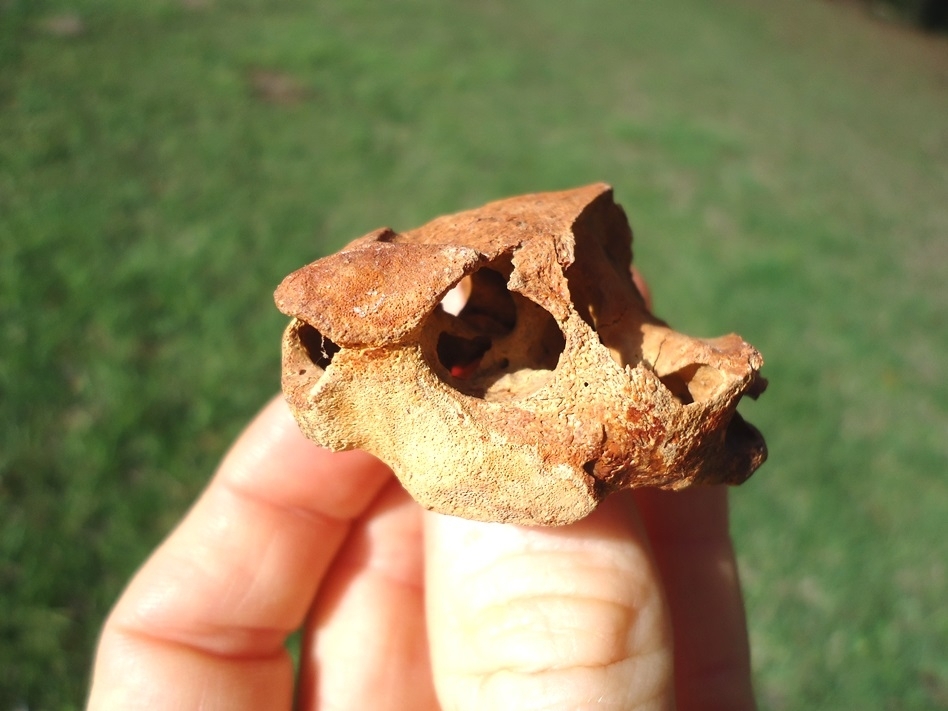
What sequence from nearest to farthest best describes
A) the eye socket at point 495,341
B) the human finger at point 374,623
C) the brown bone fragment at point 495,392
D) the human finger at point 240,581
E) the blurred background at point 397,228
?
the brown bone fragment at point 495,392
the eye socket at point 495,341
the human finger at point 240,581
the human finger at point 374,623
the blurred background at point 397,228

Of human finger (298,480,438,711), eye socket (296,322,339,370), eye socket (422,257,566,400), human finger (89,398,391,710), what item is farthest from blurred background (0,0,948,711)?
eye socket (422,257,566,400)

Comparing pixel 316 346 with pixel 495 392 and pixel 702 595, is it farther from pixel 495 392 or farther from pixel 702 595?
pixel 702 595

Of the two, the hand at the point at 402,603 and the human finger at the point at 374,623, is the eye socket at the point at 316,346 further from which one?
the human finger at the point at 374,623

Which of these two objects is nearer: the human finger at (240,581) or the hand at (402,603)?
the hand at (402,603)

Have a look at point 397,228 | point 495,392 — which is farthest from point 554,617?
point 397,228

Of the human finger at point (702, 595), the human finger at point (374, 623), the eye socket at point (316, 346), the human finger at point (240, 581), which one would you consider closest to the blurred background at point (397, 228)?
the human finger at point (240, 581)

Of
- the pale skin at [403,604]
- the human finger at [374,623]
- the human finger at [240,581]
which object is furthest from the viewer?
the human finger at [374,623]

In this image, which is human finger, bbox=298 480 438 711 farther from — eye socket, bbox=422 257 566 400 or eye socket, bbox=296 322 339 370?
eye socket, bbox=296 322 339 370
